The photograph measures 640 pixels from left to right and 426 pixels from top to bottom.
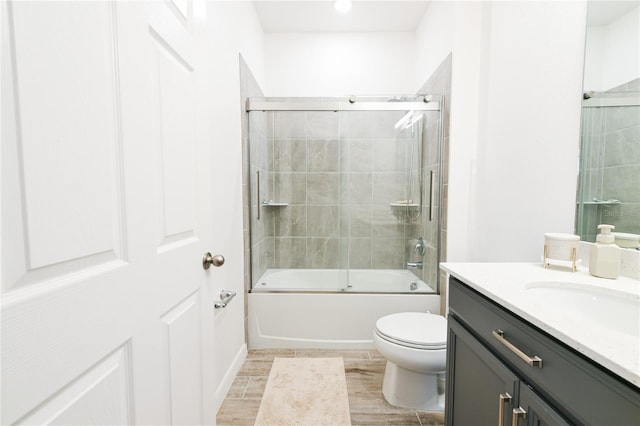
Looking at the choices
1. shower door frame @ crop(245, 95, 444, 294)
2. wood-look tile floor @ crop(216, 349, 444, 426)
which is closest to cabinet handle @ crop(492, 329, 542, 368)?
wood-look tile floor @ crop(216, 349, 444, 426)

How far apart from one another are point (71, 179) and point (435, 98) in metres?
2.31

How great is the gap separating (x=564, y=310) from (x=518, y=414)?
0.41m

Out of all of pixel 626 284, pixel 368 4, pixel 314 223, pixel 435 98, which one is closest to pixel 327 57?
pixel 368 4

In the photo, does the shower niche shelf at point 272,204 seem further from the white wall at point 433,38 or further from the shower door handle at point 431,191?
the white wall at point 433,38

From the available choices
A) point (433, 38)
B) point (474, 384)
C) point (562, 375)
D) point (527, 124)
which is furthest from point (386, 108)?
point (562, 375)

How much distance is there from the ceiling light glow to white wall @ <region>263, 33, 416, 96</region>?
0.47m

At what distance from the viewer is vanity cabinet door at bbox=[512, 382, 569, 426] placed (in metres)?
0.65

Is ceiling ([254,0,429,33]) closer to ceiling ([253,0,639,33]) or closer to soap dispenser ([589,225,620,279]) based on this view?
ceiling ([253,0,639,33])

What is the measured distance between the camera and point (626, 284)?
0.95 m

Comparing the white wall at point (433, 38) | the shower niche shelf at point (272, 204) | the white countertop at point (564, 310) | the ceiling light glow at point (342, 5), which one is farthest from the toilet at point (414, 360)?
the ceiling light glow at point (342, 5)

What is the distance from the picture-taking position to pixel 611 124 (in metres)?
1.14

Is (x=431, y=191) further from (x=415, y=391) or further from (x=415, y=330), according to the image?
(x=415, y=391)

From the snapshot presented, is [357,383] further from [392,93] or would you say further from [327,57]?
[327,57]

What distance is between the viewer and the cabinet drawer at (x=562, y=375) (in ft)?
1.72
